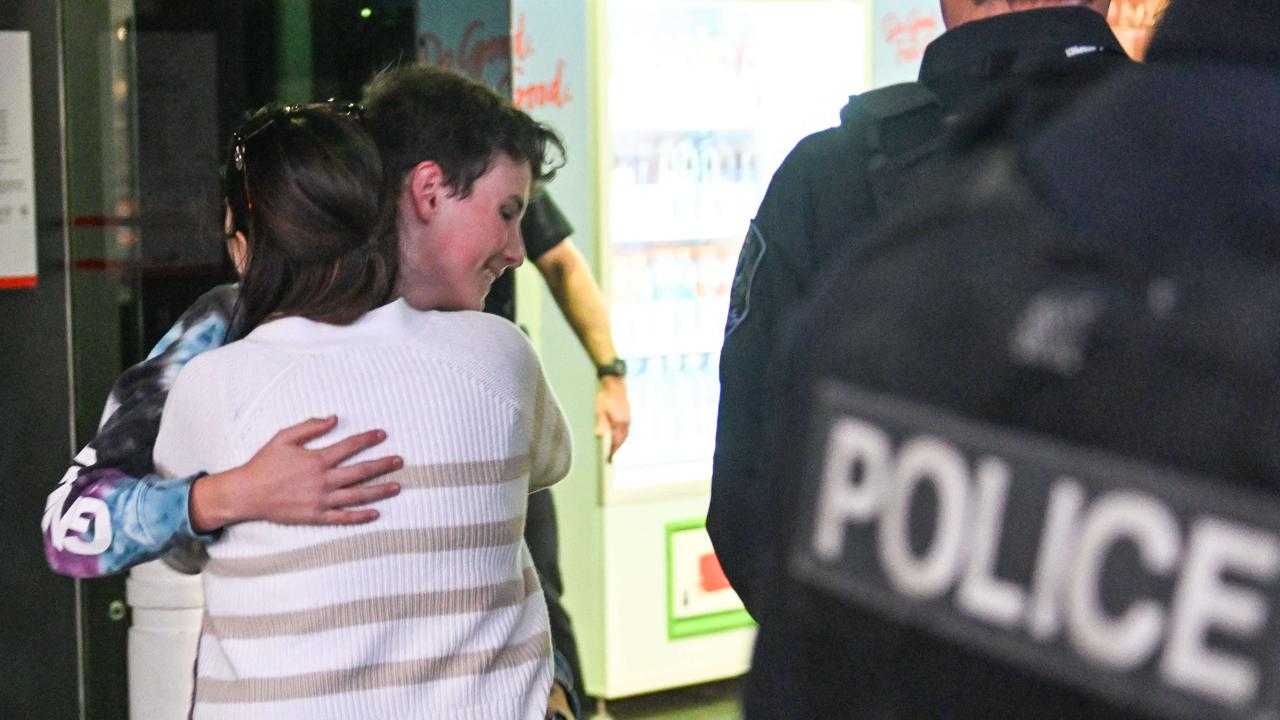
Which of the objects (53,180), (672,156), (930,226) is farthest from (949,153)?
(672,156)

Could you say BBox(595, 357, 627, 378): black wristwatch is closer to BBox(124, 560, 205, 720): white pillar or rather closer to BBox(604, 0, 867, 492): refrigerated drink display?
BBox(604, 0, 867, 492): refrigerated drink display

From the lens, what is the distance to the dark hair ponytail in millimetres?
1463

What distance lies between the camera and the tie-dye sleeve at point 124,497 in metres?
1.46

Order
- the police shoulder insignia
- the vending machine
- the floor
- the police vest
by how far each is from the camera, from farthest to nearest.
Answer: the floor → the vending machine → the police shoulder insignia → the police vest

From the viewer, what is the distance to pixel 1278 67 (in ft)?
1.72

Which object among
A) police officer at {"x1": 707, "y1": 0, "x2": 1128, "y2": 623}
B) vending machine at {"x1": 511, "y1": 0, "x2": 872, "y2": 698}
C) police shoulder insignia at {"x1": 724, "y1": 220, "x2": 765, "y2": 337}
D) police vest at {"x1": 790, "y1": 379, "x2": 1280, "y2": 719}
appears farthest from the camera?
vending machine at {"x1": 511, "y1": 0, "x2": 872, "y2": 698}

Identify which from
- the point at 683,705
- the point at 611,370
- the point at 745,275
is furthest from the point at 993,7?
the point at 683,705

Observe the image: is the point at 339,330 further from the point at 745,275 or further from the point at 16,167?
the point at 16,167

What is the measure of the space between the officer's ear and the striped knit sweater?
17cm

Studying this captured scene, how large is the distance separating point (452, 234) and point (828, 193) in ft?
1.58

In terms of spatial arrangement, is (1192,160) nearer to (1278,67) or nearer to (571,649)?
(1278,67)

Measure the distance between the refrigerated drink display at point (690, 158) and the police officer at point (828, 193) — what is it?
8.73 ft

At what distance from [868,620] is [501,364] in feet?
3.22

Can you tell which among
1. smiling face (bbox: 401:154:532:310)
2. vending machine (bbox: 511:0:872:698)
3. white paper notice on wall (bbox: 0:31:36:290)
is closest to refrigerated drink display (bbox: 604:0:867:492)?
vending machine (bbox: 511:0:872:698)
